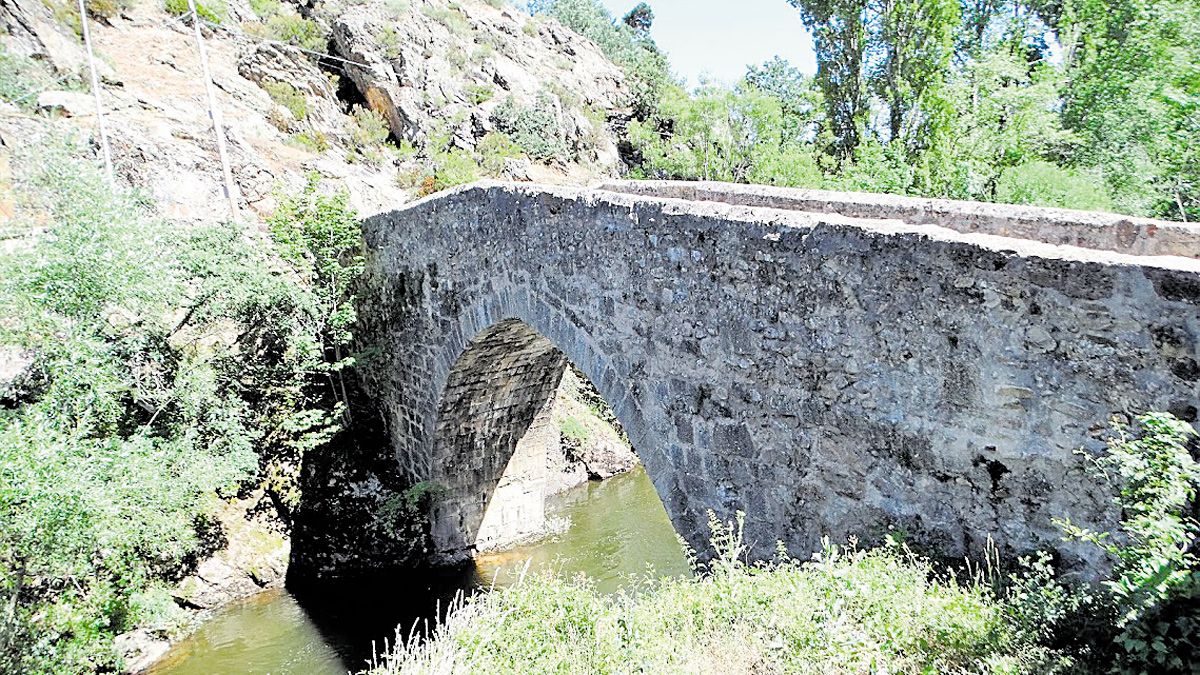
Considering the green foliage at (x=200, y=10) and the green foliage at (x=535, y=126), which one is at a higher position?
the green foliage at (x=200, y=10)

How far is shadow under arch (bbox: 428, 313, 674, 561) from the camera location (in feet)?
32.3

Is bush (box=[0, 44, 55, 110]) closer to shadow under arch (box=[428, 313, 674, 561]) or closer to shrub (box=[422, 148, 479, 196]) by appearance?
shrub (box=[422, 148, 479, 196])

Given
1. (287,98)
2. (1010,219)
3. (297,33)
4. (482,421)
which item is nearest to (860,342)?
(1010,219)

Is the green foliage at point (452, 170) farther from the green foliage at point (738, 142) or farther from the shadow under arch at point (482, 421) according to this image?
the shadow under arch at point (482, 421)

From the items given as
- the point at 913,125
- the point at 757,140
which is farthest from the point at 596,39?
the point at 913,125

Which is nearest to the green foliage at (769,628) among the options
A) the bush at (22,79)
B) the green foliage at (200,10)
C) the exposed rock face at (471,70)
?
the bush at (22,79)

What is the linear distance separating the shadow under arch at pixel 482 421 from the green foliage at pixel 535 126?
15.1m

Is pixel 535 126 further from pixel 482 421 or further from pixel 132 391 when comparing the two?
pixel 132 391

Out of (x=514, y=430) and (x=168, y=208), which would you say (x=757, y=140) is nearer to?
(x=514, y=430)

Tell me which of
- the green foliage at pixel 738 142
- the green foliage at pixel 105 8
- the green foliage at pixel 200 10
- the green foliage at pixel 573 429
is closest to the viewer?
the green foliage at pixel 573 429

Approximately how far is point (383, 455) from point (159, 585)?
12.2 feet

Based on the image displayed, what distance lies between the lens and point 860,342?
4.48m

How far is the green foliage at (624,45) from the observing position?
31.0m

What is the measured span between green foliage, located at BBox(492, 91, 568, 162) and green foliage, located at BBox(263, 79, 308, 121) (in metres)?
6.34
